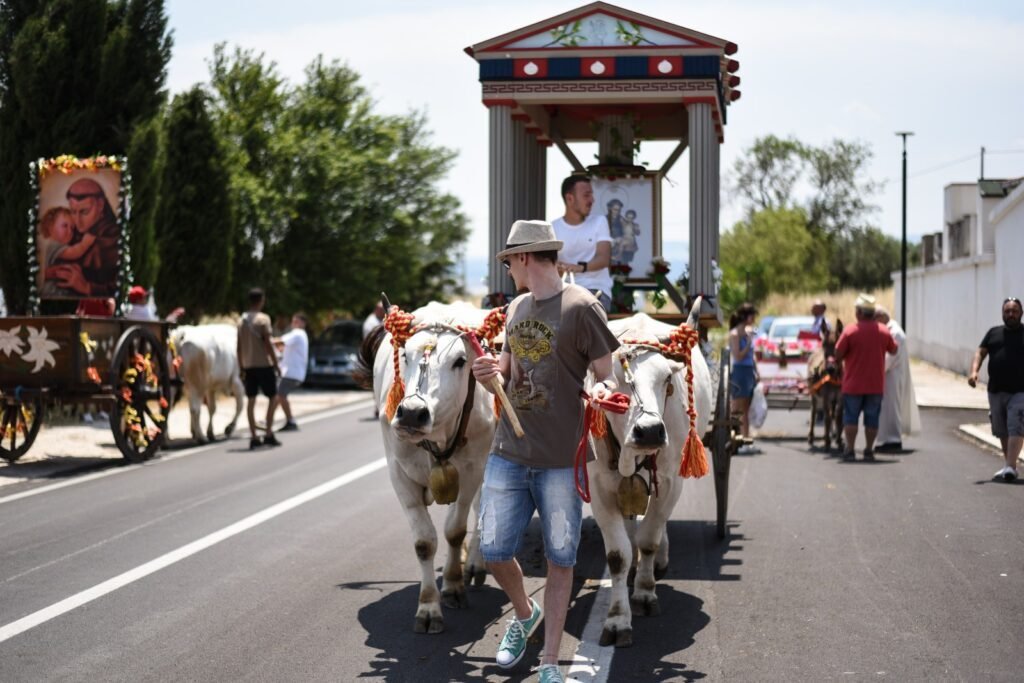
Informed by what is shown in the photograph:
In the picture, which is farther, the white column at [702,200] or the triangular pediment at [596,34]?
the white column at [702,200]

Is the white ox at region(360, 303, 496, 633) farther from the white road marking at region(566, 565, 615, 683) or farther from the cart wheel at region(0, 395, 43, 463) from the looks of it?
the cart wheel at region(0, 395, 43, 463)

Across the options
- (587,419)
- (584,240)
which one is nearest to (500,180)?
(584,240)

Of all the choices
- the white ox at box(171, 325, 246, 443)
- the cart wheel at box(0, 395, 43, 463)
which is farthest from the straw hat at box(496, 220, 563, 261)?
the white ox at box(171, 325, 246, 443)

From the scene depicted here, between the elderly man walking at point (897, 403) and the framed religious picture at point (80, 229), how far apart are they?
10.4 meters

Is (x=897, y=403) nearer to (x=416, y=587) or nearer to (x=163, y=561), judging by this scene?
(x=416, y=587)

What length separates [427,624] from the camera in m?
7.67

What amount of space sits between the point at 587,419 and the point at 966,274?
32.2 m

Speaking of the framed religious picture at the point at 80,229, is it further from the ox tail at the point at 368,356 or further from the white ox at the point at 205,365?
the ox tail at the point at 368,356

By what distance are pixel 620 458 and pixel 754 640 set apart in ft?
4.16

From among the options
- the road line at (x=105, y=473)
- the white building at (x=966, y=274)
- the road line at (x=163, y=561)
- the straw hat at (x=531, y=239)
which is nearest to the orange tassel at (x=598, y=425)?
the straw hat at (x=531, y=239)

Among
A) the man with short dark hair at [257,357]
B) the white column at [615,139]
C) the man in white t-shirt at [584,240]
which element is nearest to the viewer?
the man in white t-shirt at [584,240]

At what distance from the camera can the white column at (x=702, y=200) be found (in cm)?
1097

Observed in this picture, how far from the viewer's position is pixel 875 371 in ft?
55.1

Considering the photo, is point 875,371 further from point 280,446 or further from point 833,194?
point 833,194
